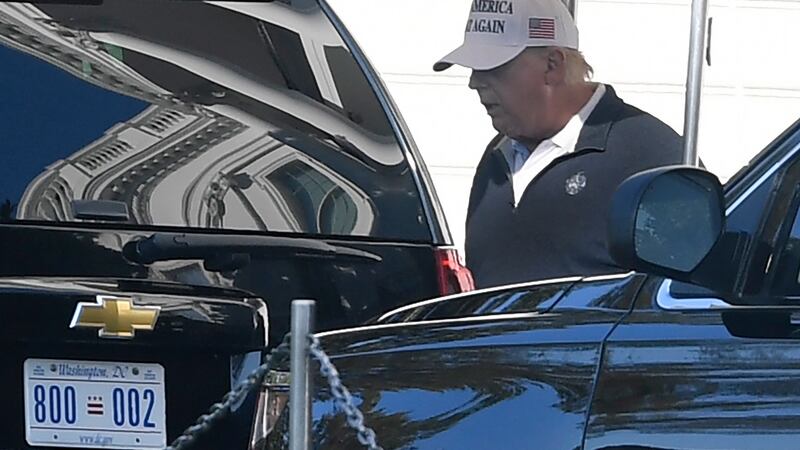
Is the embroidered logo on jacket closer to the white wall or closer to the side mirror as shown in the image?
the side mirror

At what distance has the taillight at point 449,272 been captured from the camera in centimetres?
404

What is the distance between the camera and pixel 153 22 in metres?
4.07

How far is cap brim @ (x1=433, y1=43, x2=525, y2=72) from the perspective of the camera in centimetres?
457

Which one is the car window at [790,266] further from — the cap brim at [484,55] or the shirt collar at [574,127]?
the cap brim at [484,55]

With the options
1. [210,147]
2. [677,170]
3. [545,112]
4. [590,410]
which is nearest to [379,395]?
[590,410]

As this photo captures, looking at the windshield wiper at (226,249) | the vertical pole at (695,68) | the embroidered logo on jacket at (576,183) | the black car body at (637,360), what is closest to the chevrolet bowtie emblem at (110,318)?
the windshield wiper at (226,249)

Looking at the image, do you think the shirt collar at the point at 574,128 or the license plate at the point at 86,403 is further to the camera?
the shirt collar at the point at 574,128

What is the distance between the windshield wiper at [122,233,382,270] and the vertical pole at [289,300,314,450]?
4.18 feet

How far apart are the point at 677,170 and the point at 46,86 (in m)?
1.87

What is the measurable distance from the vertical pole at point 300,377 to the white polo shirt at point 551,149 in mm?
2028

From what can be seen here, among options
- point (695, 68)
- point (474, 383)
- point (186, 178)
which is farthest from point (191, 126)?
point (695, 68)

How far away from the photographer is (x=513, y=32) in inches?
180

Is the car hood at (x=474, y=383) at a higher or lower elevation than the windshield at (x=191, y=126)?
lower

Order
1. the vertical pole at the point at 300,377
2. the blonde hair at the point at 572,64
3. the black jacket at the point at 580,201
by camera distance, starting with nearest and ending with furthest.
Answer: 1. the vertical pole at the point at 300,377
2. the black jacket at the point at 580,201
3. the blonde hair at the point at 572,64
